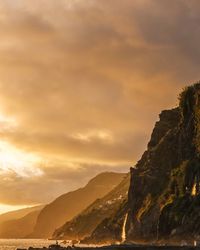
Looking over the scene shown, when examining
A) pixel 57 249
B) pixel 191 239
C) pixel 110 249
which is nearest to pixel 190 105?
pixel 191 239

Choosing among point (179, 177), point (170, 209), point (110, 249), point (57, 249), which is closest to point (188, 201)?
point (170, 209)

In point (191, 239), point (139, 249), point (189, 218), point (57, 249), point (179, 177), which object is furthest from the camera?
point (179, 177)

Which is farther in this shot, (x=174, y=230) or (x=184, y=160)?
(x=184, y=160)

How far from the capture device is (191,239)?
14612cm

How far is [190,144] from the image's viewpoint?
7633 inches

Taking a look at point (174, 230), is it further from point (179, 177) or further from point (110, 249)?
point (110, 249)

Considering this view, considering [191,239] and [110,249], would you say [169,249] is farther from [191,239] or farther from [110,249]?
[191,239]

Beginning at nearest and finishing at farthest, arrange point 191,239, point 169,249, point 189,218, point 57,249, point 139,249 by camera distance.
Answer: point 169,249
point 139,249
point 57,249
point 191,239
point 189,218

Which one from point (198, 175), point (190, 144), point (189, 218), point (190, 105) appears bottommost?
point (189, 218)

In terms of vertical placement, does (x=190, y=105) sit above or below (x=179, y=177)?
above

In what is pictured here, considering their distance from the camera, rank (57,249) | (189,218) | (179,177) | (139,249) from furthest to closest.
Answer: (179,177) → (189,218) → (57,249) → (139,249)

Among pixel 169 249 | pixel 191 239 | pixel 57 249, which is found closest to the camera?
Answer: pixel 169 249

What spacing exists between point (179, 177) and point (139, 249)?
82538mm

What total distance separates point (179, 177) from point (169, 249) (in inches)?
3472
